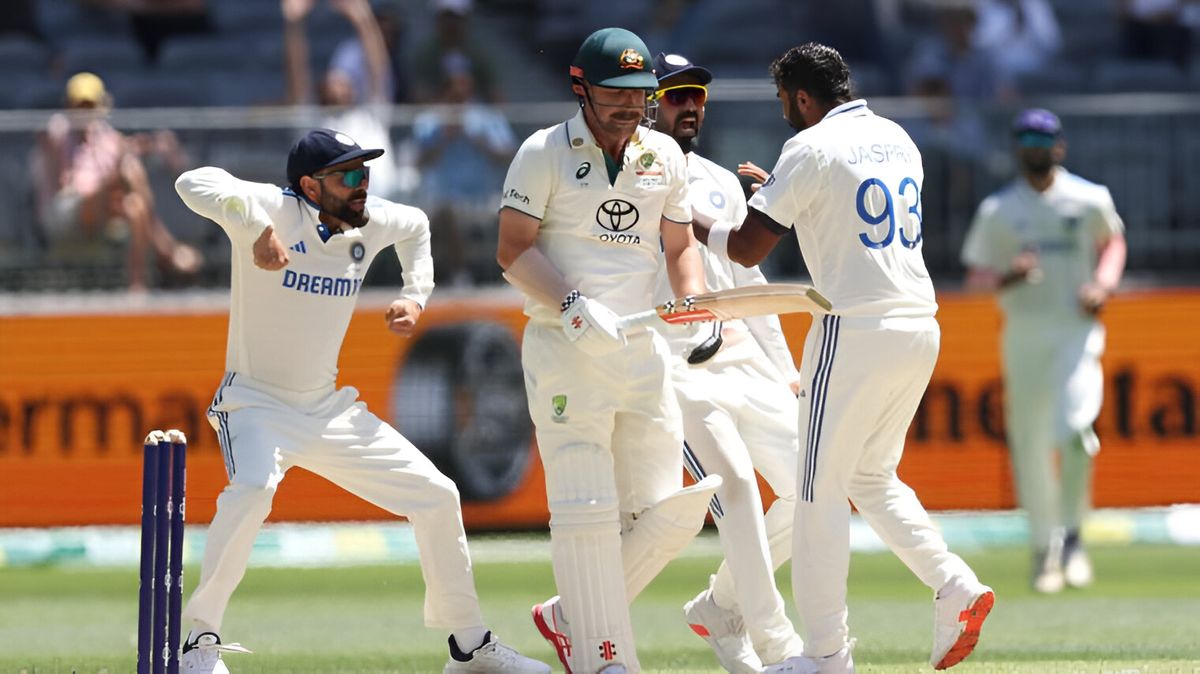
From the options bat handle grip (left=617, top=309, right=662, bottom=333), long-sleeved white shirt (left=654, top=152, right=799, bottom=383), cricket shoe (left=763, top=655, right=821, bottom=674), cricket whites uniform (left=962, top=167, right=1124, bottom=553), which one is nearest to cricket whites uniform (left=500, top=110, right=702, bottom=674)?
bat handle grip (left=617, top=309, right=662, bottom=333)

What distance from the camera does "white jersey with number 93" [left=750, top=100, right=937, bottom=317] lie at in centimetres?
638

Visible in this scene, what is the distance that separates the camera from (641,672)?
7148 millimetres

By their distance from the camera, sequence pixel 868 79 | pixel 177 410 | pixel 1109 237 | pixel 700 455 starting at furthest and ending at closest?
pixel 868 79
pixel 177 410
pixel 1109 237
pixel 700 455

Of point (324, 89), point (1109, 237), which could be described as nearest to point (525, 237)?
point (1109, 237)

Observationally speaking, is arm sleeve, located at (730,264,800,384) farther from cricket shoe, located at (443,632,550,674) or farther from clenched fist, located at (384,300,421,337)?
cricket shoe, located at (443,632,550,674)

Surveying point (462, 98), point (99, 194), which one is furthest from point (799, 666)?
point (462, 98)

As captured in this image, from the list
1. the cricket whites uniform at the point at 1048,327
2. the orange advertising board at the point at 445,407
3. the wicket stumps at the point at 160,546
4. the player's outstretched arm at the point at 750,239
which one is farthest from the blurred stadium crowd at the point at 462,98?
the wicket stumps at the point at 160,546

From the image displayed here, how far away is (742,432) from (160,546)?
93.6 inches

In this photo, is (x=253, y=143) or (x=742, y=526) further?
(x=253, y=143)

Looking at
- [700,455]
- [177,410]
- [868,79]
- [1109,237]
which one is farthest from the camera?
[868,79]

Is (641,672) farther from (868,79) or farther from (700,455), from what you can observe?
(868,79)

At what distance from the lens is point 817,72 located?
659 centimetres

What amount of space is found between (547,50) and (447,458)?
4.63 m

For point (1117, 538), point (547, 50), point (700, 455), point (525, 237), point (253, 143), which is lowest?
point (1117, 538)
